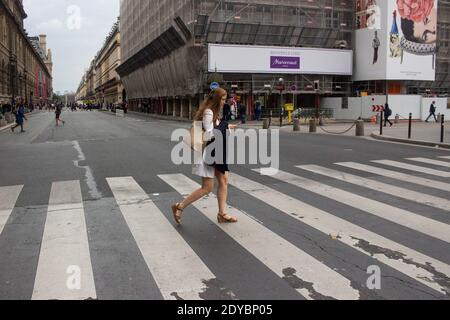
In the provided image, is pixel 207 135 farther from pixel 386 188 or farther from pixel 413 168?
pixel 413 168

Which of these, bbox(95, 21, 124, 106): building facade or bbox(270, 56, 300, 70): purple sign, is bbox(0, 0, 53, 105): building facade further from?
bbox(270, 56, 300, 70): purple sign

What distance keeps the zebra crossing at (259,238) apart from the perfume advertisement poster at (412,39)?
38.1m

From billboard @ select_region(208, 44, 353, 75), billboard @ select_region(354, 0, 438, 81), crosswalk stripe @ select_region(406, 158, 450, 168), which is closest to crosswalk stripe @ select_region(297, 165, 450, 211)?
crosswalk stripe @ select_region(406, 158, 450, 168)

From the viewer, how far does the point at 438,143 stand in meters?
17.5

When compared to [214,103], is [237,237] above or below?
below

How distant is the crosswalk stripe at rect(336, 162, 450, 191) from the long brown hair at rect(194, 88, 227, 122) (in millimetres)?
4980

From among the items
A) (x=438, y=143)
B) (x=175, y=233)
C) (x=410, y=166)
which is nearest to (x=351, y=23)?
(x=438, y=143)

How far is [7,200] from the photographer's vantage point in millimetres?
8422

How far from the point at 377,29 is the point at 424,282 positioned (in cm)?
4479

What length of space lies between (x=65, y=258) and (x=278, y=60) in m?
40.9

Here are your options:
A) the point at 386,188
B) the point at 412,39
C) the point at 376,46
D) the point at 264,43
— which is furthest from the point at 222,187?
the point at 412,39

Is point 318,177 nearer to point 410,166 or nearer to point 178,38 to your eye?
point 410,166

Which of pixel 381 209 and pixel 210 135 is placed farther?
pixel 381 209

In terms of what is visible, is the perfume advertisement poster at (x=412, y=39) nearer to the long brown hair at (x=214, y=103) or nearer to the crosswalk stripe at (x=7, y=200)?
the crosswalk stripe at (x=7, y=200)
